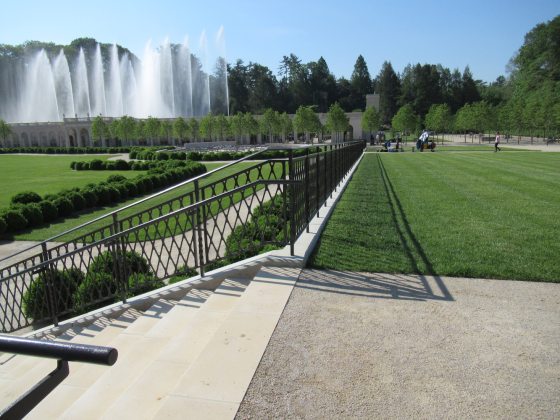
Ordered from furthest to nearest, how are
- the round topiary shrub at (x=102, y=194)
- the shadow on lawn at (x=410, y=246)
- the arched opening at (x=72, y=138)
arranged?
the arched opening at (x=72, y=138) < the round topiary shrub at (x=102, y=194) < the shadow on lawn at (x=410, y=246)

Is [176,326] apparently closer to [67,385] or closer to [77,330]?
[67,385]

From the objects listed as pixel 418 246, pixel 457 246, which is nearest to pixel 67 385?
pixel 418 246

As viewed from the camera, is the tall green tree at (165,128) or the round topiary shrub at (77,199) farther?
the tall green tree at (165,128)

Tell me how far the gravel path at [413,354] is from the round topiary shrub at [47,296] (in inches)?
165

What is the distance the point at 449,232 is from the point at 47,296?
20.9 feet

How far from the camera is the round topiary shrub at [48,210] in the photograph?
1461cm

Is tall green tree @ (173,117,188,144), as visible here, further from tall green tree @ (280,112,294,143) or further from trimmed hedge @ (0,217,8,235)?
trimmed hedge @ (0,217,8,235)

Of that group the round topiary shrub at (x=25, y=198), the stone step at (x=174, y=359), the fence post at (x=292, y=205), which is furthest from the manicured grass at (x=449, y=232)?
the round topiary shrub at (x=25, y=198)

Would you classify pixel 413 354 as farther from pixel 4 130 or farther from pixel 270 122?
pixel 4 130

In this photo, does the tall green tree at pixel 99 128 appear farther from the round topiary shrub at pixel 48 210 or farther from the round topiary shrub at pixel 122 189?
→ the round topiary shrub at pixel 48 210

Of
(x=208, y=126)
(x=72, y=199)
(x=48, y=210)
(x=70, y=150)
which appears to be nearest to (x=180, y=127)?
(x=208, y=126)

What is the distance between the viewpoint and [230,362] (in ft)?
9.52

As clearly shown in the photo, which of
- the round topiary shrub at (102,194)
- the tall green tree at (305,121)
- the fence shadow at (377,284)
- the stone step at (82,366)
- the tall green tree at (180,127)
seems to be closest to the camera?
the stone step at (82,366)

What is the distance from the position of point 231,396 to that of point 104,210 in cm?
1574
